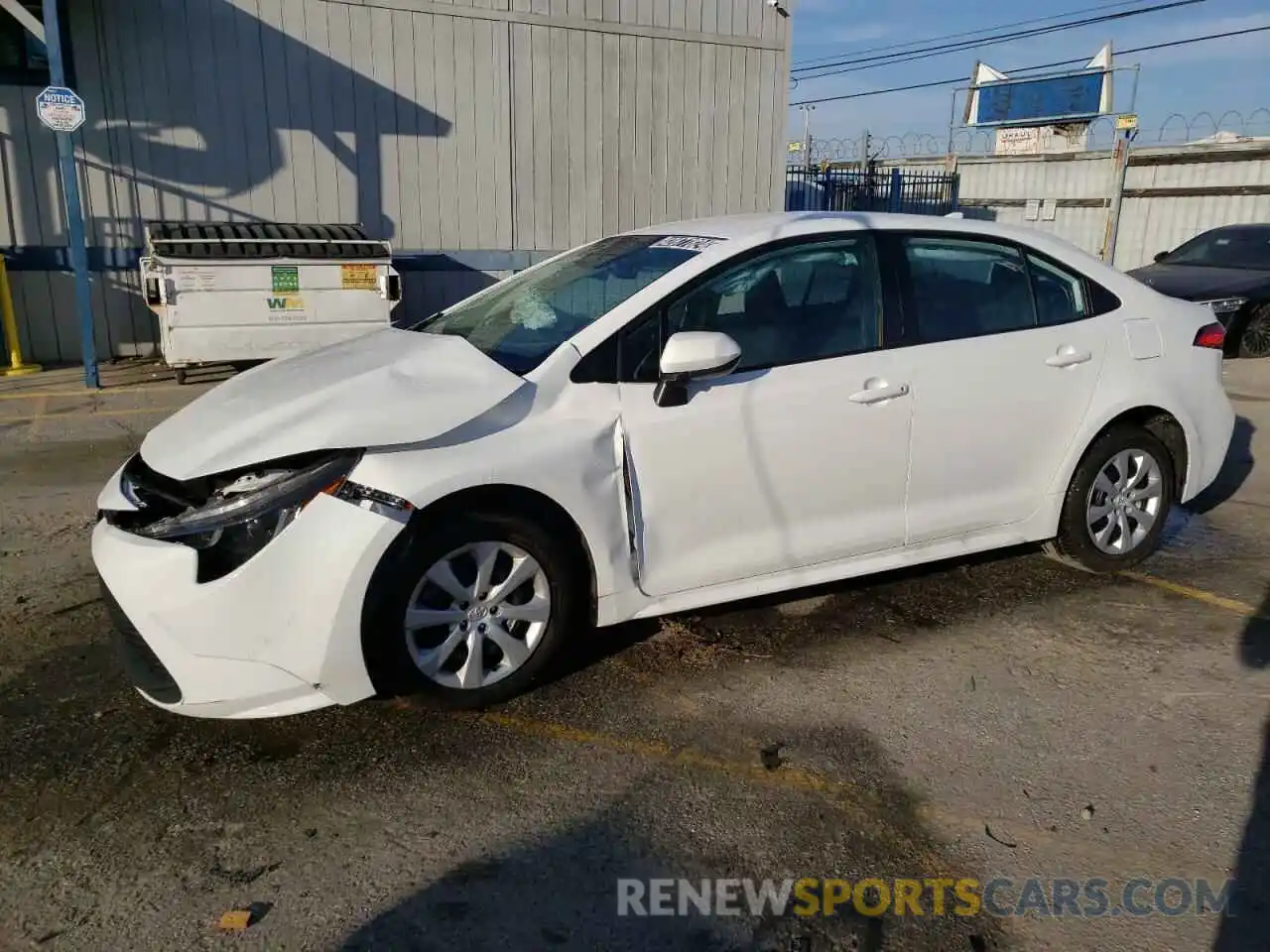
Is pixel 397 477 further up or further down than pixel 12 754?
further up

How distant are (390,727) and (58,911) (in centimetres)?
110

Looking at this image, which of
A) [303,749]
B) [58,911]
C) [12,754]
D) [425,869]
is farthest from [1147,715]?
[12,754]

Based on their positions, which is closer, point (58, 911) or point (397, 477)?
point (58, 911)

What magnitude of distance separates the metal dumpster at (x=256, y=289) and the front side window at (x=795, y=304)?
235 inches

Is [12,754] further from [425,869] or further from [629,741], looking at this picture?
[629,741]

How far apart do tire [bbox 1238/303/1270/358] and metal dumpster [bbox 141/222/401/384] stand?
9668mm

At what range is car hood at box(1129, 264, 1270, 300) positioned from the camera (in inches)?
469

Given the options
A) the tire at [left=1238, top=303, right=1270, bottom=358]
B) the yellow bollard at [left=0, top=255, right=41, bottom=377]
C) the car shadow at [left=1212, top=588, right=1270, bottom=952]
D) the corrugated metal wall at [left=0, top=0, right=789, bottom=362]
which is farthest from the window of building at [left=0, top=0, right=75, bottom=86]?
the tire at [left=1238, top=303, right=1270, bottom=358]

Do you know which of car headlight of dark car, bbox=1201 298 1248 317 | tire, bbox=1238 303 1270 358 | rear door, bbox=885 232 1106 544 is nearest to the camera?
rear door, bbox=885 232 1106 544

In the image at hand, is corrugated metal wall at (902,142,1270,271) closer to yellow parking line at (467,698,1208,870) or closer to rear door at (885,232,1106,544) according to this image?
rear door at (885,232,1106,544)

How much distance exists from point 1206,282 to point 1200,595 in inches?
358

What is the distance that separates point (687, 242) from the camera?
4105 millimetres

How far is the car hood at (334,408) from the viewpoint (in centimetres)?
315

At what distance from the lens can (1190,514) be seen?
6.02 meters
